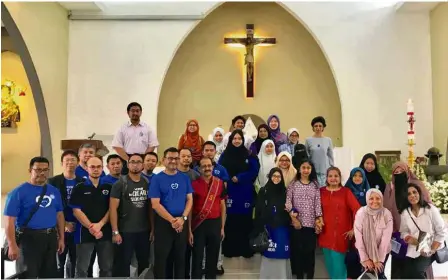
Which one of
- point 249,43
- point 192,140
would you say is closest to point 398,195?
point 192,140

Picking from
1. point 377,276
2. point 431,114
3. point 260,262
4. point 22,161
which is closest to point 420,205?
point 377,276

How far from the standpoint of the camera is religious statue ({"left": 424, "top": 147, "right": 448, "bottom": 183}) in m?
6.61

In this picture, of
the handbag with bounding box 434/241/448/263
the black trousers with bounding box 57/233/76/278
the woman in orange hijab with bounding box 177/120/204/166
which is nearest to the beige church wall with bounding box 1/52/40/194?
the woman in orange hijab with bounding box 177/120/204/166

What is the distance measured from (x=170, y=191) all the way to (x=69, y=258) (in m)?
1.09

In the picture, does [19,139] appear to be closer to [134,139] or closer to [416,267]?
[134,139]

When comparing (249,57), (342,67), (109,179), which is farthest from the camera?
(249,57)

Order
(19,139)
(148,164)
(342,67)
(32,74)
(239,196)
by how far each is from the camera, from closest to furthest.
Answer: (148,164)
(239,196)
(32,74)
(342,67)
(19,139)

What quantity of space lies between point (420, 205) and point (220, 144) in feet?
7.52

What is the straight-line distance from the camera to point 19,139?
30.4 ft

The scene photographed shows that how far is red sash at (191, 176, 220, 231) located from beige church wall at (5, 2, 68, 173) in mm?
4264

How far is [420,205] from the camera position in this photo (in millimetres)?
3684

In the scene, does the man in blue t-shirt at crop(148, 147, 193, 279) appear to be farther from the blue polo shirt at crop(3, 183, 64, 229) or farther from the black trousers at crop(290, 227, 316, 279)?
the black trousers at crop(290, 227, 316, 279)

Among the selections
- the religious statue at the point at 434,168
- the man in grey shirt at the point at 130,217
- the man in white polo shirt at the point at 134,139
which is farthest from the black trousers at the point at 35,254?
the religious statue at the point at 434,168

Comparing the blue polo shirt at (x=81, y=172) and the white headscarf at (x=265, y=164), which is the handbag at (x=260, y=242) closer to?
the white headscarf at (x=265, y=164)
